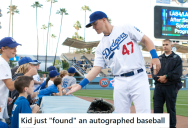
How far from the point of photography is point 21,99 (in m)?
2.88

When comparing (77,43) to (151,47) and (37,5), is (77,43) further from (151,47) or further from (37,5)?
(151,47)

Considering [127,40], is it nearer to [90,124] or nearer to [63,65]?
[90,124]

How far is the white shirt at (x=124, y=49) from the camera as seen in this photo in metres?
2.89

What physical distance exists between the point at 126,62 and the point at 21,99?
1.68 meters

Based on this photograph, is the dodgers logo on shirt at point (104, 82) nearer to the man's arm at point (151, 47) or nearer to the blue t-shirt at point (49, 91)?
Answer: the blue t-shirt at point (49, 91)

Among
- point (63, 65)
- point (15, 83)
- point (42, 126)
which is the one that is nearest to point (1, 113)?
point (15, 83)

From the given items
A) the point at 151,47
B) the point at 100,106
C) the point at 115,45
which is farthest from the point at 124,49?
the point at 100,106

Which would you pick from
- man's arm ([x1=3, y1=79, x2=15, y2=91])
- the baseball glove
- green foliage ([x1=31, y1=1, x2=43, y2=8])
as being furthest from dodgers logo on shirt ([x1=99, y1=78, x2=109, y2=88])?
green foliage ([x1=31, y1=1, x2=43, y2=8])

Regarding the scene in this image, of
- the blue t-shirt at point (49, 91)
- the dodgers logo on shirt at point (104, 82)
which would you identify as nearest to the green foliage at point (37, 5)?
the dodgers logo on shirt at point (104, 82)

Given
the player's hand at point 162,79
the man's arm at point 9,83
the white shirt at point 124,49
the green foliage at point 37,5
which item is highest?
the green foliage at point 37,5

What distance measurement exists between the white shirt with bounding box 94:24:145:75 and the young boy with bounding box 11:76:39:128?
→ 4.65 ft

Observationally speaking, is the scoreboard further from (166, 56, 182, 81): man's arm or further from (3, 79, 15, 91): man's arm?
(3, 79, 15, 91): man's arm

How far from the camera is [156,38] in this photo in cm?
2264

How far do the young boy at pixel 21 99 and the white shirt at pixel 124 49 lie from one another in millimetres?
1416
